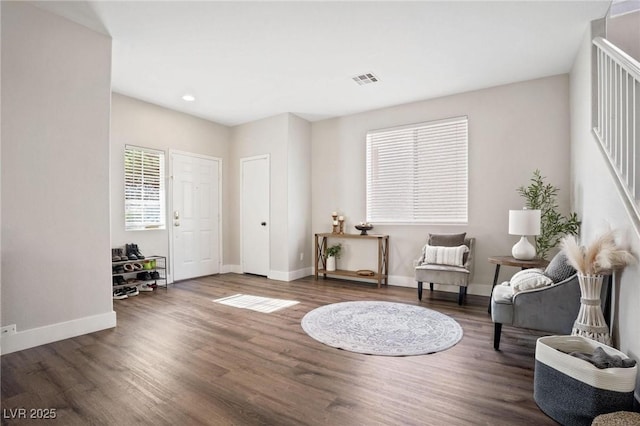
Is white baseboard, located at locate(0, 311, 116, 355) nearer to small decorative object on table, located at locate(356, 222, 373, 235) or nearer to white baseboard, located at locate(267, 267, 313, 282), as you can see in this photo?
white baseboard, located at locate(267, 267, 313, 282)

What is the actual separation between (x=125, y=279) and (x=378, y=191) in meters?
4.04

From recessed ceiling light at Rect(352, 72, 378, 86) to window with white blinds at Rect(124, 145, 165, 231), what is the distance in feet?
10.8

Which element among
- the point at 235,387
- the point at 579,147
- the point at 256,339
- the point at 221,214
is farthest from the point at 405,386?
the point at 221,214

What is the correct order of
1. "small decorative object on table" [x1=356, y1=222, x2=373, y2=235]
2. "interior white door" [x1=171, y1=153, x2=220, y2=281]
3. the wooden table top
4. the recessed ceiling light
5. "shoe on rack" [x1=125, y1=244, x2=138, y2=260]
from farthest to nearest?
"interior white door" [x1=171, y1=153, x2=220, y2=281], "small decorative object on table" [x1=356, y1=222, x2=373, y2=235], "shoe on rack" [x1=125, y1=244, x2=138, y2=260], the recessed ceiling light, the wooden table top

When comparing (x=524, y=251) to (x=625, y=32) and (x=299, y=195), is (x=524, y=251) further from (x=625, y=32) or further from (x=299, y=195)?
(x=299, y=195)

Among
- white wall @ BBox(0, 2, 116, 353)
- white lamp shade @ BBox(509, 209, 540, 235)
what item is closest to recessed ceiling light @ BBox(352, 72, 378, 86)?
Result: white lamp shade @ BBox(509, 209, 540, 235)

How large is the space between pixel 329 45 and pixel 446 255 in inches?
113

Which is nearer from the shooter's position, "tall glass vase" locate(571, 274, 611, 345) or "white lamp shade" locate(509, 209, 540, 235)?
"tall glass vase" locate(571, 274, 611, 345)

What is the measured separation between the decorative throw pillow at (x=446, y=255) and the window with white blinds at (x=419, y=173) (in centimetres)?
62

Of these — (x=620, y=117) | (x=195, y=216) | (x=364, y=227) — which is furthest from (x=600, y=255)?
(x=195, y=216)

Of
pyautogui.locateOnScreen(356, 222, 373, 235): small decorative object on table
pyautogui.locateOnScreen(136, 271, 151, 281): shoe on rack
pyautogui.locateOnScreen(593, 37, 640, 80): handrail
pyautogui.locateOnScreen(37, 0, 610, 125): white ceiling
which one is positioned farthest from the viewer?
pyautogui.locateOnScreen(356, 222, 373, 235): small decorative object on table

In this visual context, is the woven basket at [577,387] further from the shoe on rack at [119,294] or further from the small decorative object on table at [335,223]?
the shoe on rack at [119,294]

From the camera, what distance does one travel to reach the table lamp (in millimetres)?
3268

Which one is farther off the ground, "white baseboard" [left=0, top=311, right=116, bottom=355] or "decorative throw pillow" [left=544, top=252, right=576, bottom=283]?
"decorative throw pillow" [left=544, top=252, right=576, bottom=283]
